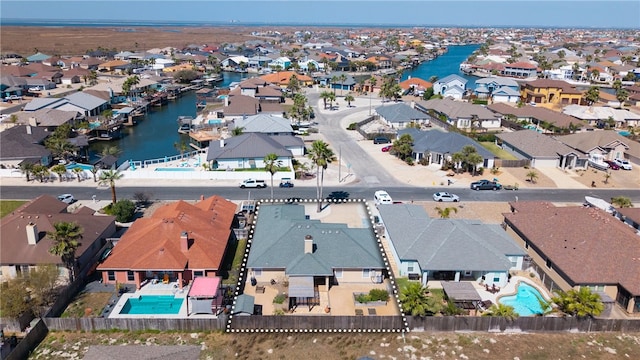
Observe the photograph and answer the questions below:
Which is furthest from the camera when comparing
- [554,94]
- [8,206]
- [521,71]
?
[521,71]

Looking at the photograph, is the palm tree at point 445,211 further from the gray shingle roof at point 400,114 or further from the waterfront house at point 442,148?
the gray shingle roof at point 400,114

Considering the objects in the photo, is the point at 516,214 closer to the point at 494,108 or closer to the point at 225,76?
the point at 494,108

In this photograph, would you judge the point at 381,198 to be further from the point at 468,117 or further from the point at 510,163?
the point at 468,117

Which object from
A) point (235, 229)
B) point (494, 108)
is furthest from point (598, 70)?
point (235, 229)

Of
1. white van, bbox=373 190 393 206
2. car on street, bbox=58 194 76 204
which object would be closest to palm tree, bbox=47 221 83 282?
car on street, bbox=58 194 76 204

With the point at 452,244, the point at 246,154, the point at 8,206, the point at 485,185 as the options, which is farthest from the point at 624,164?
the point at 8,206

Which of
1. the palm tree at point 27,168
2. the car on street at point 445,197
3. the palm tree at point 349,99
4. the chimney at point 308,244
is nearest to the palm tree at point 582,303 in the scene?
the chimney at point 308,244
